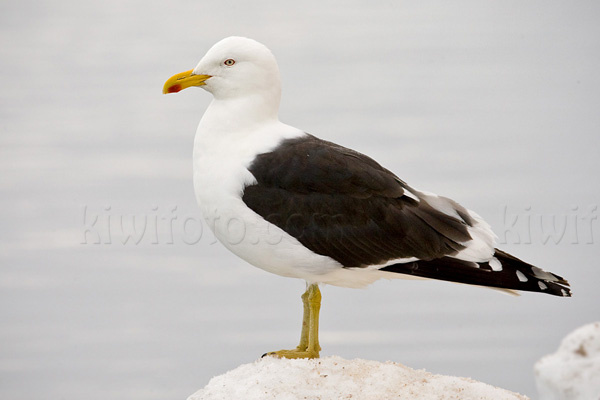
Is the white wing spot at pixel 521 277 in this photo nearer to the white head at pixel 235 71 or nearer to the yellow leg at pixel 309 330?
the yellow leg at pixel 309 330

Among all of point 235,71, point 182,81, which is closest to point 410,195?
point 235,71

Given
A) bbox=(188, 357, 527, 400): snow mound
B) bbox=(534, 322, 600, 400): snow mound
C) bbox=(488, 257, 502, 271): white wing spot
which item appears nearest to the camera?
bbox=(534, 322, 600, 400): snow mound

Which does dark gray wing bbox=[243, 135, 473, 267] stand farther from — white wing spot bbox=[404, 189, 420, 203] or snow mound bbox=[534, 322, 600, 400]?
snow mound bbox=[534, 322, 600, 400]

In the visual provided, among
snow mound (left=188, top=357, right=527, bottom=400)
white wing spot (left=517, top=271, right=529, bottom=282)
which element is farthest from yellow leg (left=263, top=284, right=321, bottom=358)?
white wing spot (left=517, top=271, right=529, bottom=282)

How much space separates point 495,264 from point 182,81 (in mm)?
2799

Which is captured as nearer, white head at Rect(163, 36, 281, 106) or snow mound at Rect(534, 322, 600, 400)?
snow mound at Rect(534, 322, 600, 400)

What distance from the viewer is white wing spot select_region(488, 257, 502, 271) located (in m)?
6.57

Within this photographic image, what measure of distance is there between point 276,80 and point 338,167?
0.91 meters

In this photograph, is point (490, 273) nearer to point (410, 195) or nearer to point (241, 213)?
point (410, 195)

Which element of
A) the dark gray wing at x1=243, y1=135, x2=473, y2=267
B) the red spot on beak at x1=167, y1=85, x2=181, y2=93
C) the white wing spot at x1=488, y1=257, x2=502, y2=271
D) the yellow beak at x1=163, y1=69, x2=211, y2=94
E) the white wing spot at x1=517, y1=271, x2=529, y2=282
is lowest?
the white wing spot at x1=517, y1=271, x2=529, y2=282

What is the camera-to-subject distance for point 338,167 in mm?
6691

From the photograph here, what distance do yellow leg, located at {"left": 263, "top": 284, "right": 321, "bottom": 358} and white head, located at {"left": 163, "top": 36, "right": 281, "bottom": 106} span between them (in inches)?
63.2

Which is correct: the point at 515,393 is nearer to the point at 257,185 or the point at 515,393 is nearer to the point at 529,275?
the point at 529,275

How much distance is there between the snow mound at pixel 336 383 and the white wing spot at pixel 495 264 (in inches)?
36.2
